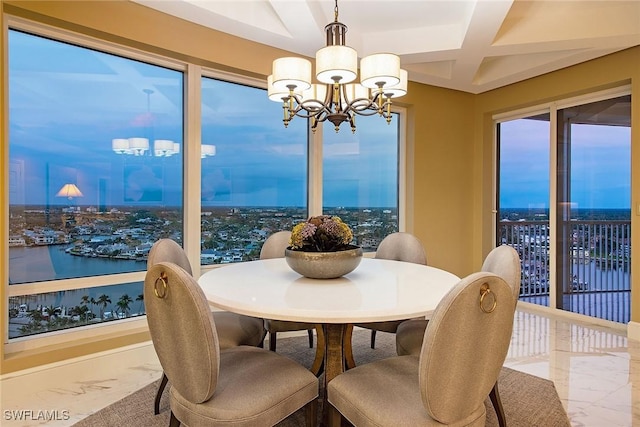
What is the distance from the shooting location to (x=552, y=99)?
3.98 metres

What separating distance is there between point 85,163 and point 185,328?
1.97 m

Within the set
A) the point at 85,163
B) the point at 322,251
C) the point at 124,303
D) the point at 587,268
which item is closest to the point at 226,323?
the point at 322,251

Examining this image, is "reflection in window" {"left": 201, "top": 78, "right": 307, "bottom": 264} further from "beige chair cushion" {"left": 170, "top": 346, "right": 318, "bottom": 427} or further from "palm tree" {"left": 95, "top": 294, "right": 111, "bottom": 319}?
"beige chair cushion" {"left": 170, "top": 346, "right": 318, "bottom": 427}

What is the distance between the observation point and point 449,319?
110 centimetres

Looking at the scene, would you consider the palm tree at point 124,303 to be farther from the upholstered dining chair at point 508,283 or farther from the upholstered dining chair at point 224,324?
the upholstered dining chair at point 508,283

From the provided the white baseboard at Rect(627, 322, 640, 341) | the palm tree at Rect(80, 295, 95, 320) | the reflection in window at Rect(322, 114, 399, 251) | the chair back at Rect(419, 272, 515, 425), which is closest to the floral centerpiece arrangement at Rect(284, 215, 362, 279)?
the chair back at Rect(419, 272, 515, 425)

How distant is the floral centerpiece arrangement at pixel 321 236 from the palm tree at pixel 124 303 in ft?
5.28

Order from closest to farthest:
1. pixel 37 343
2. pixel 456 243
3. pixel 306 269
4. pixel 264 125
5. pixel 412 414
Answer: pixel 412 414
pixel 306 269
pixel 37 343
pixel 264 125
pixel 456 243

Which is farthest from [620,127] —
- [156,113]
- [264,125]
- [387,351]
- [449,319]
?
[156,113]

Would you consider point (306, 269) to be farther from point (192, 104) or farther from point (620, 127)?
point (620, 127)

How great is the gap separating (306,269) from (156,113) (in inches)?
75.5

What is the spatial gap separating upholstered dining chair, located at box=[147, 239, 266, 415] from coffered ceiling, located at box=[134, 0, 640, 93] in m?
1.71

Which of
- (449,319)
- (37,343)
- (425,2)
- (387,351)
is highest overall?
(425,2)

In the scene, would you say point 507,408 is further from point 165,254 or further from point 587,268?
point 587,268
